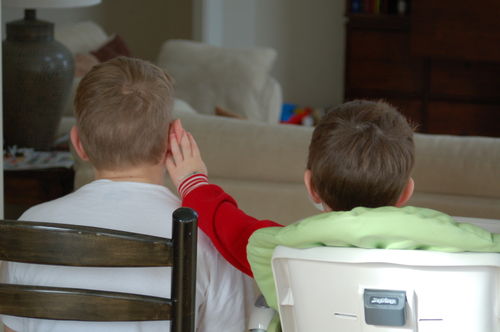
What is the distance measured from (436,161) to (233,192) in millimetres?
532

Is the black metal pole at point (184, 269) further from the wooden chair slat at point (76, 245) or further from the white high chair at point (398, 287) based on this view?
the white high chair at point (398, 287)

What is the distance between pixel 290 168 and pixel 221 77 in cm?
223

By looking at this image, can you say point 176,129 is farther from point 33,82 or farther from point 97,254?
point 33,82

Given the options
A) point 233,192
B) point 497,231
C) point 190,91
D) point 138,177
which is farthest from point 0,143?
point 190,91

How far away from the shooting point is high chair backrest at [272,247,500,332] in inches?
50.2

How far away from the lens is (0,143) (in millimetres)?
1932

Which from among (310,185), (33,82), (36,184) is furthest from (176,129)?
(33,82)

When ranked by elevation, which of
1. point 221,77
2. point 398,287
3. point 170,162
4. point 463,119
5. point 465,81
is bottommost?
point 463,119

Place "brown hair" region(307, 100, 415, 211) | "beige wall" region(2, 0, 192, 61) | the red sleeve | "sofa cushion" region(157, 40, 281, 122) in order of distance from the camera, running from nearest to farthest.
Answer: "brown hair" region(307, 100, 415, 211)
the red sleeve
"sofa cushion" region(157, 40, 281, 122)
"beige wall" region(2, 0, 192, 61)

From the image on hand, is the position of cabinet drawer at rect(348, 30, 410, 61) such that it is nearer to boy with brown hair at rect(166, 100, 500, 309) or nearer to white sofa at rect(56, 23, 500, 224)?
white sofa at rect(56, 23, 500, 224)

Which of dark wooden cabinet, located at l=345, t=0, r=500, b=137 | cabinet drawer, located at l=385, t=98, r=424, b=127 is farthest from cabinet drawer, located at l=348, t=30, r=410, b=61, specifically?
cabinet drawer, located at l=385, t=98, r=424, b=127

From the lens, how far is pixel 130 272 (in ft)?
4.80

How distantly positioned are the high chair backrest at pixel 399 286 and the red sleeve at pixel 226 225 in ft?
0.59

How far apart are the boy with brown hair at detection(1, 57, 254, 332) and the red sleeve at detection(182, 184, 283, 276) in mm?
28
